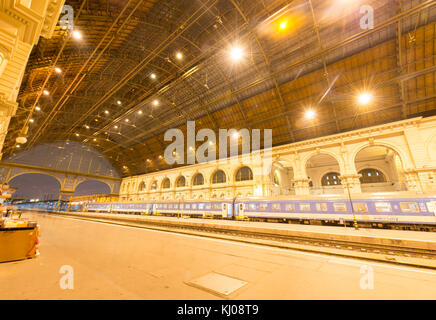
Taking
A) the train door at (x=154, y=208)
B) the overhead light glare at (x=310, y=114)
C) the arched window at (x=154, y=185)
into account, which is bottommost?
the train door at (x=154, y=208)

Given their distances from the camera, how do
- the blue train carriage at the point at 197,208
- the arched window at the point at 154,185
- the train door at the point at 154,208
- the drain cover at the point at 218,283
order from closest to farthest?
the drain cover at the point at 218,283, the blue train carriage at the point at 197,208, the train door at the point at 154,208, the arched window at the point at 154,185

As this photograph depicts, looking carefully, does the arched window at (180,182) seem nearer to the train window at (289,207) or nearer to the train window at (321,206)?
the train window at (289,207)

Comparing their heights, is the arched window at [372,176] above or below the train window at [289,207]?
above

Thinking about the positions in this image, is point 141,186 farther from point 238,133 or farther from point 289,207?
point 289,207

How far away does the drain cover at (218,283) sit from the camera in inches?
98.3

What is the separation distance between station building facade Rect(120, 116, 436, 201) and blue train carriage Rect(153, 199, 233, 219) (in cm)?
598

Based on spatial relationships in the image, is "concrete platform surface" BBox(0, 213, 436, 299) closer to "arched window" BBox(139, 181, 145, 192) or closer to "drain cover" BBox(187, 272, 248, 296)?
"drain cover" BBox(187, 272, 248, 296)

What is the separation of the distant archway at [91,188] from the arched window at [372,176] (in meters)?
56.9

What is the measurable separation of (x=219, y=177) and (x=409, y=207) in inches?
838

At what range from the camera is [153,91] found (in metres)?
20.3

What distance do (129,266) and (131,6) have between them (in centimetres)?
1636

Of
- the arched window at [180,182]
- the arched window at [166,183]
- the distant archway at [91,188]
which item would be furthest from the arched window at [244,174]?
the distant archway at [91,188]

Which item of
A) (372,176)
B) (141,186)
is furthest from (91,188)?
(372,176)

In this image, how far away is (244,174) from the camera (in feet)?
83.5
